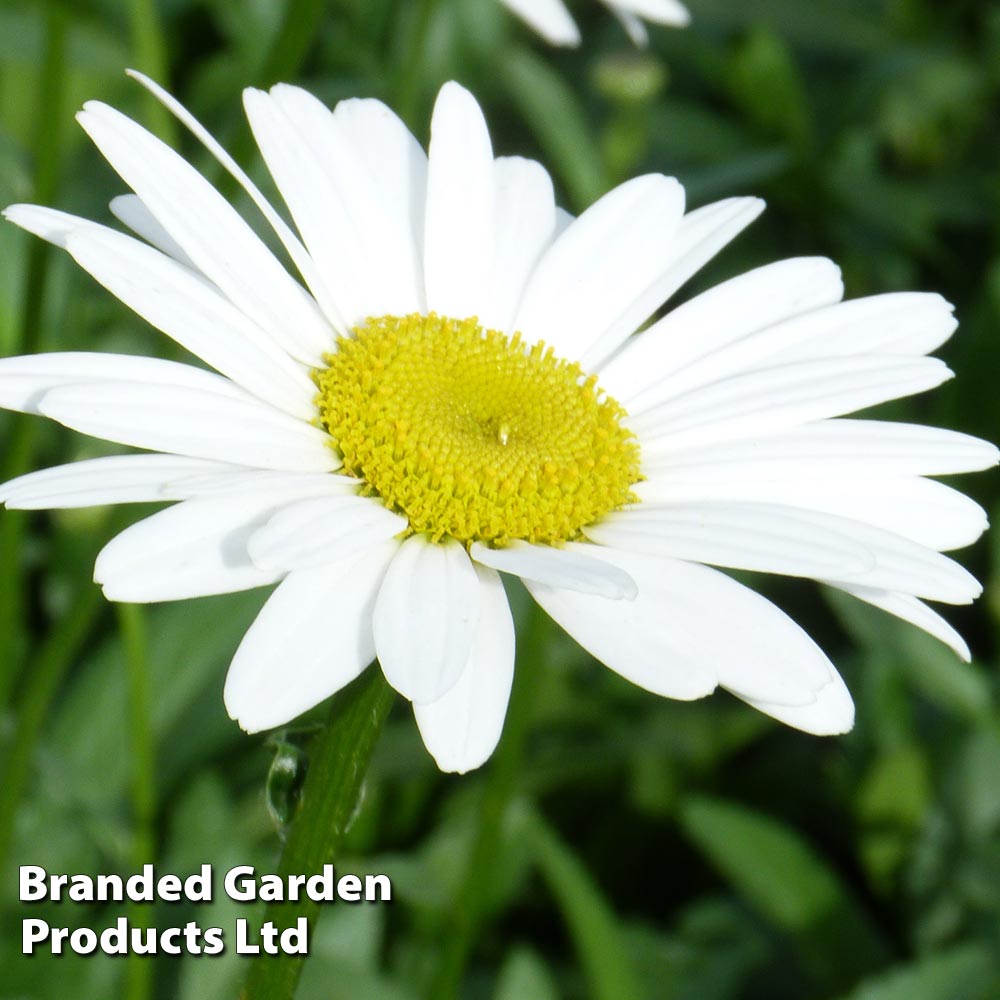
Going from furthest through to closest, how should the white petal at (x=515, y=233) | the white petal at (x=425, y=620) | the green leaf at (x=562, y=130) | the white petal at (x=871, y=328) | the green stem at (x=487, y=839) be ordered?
the green leaf at (x=562, y=130) → the green stem at (x=487, y=839) → the white petal at (x=515, y=233) → the white petal at (x=871, y=328) → the white petal at (x=425, y=620)

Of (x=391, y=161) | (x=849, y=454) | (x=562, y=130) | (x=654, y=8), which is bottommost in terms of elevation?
(x=849, y=454)

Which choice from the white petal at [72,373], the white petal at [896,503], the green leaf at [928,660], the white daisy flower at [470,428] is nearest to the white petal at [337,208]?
the white daisy flower at [470,428]

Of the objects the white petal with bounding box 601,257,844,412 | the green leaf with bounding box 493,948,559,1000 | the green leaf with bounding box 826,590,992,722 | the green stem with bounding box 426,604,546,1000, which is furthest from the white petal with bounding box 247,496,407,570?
the green leaf with bounding box 826,590,992,722

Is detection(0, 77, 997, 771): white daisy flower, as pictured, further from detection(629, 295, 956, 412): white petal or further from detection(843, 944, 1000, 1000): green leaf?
detection(843, 944, 1000, 1000): green leaf

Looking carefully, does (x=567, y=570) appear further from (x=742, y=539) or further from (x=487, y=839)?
(x=487, y=839)

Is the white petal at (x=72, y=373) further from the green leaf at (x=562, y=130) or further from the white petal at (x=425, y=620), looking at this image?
the green leaf at (x=562, y=130)

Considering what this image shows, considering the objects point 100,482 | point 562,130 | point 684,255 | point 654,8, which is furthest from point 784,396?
point 562,130

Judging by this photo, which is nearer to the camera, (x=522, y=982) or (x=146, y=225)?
(x=146, y=225)
